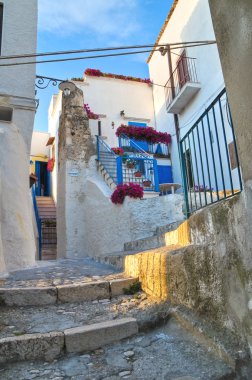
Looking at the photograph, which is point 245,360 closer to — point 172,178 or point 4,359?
point 4,359

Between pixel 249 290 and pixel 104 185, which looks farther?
pixel 104 185

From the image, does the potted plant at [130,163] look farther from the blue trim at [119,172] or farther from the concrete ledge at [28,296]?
the concrete ledge at [28,296]

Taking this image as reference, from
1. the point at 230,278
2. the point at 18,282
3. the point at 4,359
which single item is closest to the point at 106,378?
the point at 4,359

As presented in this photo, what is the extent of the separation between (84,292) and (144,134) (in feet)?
37.2

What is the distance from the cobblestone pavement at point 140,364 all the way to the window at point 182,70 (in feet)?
37.1

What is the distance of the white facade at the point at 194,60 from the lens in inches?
430

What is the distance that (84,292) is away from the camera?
12.5 ft

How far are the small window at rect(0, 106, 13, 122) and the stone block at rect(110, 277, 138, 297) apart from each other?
14.5ft

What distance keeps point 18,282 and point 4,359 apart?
6.39 ft

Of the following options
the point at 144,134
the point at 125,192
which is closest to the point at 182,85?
the point at 144,134

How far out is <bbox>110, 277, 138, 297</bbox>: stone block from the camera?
393cm

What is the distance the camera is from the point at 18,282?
4277 mm

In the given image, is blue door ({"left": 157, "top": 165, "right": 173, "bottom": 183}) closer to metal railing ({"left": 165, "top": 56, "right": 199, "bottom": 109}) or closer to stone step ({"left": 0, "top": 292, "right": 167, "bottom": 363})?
metal railing ({"left": 165, "top": 56, "right": 199, "bottom": 109})

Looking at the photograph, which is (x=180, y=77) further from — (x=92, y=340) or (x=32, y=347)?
(x=32, y=347)
